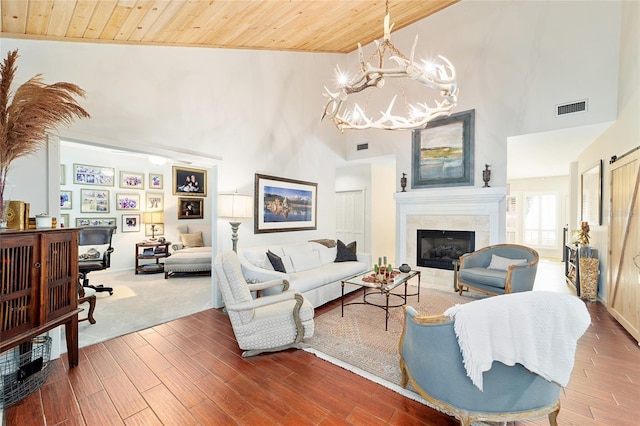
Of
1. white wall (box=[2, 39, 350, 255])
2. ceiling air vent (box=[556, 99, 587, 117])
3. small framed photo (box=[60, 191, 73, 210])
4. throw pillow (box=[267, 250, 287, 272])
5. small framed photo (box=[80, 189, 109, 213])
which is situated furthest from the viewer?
small framed photo (box=[80, 189, 109, 213])

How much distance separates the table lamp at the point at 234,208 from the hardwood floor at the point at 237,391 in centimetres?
163

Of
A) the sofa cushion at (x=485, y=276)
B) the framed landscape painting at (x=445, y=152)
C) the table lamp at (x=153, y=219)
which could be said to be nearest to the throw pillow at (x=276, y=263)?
the sofa cushion at (x=485, y=276)

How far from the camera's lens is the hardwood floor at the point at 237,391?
6.06ft

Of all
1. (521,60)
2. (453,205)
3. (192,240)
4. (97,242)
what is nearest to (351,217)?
(453,205)

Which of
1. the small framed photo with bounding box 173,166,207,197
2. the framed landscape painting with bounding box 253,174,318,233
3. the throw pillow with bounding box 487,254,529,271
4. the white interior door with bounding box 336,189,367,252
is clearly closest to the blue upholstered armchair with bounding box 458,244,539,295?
the throw pillow with bounding box 487,254,529,271

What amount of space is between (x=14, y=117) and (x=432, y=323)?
316 cm

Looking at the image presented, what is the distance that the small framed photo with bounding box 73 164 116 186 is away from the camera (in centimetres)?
583

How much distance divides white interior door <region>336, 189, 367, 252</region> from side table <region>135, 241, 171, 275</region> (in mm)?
4407

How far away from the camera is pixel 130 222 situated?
658 cm

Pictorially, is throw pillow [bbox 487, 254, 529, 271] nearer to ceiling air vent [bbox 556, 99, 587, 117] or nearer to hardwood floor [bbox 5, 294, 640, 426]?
hardwood floor [bbox 5, 294, 640, 426]

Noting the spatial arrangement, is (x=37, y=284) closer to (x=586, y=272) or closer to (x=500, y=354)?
(x=500, y=354)

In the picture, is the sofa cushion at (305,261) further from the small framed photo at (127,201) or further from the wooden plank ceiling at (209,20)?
the small framed photo at (127,201)

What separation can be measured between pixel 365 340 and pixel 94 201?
21.7 feet

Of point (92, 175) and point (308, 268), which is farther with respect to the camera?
point (92, 175)
